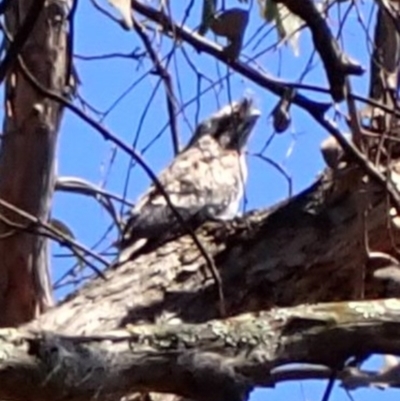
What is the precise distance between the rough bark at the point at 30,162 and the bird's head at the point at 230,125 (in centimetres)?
124

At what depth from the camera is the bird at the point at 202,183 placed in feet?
11.6

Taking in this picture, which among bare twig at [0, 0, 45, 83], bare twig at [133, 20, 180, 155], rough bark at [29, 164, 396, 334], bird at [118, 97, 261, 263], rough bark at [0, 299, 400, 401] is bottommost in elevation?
rough bark at [0, 299, 400, 401]

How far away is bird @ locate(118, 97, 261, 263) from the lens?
355cm

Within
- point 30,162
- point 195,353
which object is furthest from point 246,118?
point 195,353

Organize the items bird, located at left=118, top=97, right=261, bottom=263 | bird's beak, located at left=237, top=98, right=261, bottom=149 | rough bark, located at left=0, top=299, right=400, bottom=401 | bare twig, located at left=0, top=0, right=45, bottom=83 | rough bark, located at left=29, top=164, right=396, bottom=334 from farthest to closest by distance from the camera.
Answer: bird's beak, located at left=237, top=98, right=261, bottom=149 < bird, located at left=118, top=97, right=261, bottom=263 < rough bark, located at left=29, top=164, right=396, bottom=334 < bare twig, located at left=0, top=0, right=45, bottom=83 < rough bark, located at left=0, top=299, right=400, bottom=401

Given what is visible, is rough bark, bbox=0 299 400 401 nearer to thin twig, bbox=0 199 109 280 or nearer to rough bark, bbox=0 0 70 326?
thin twig, bbox=0 199 109 280

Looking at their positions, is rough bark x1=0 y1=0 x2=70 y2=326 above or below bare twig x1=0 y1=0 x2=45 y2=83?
above

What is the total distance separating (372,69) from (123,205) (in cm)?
86

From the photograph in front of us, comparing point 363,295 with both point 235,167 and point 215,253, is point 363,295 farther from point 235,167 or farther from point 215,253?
point 235,167

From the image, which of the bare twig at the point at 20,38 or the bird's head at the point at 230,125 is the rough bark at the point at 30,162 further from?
the bird's head at the point at 230,125

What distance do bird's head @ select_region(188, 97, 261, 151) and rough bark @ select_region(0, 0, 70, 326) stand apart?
4.08 feet

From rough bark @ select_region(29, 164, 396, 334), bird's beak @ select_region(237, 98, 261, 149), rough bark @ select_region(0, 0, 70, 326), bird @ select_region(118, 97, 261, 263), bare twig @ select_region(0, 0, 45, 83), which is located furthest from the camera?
bird's beak @ select_region(237, 98, 261, 149)

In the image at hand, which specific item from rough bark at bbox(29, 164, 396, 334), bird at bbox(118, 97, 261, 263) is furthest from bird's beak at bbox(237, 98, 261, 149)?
rough bark at bbox(29, 164, 396, 334)

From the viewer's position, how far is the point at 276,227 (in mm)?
2820
